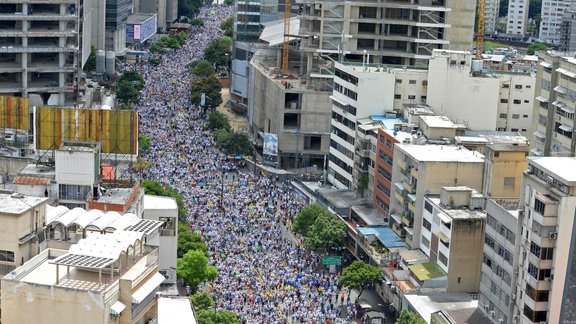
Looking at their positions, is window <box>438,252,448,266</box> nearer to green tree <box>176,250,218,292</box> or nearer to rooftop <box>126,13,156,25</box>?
green tree <box>176,250,218,292</box>

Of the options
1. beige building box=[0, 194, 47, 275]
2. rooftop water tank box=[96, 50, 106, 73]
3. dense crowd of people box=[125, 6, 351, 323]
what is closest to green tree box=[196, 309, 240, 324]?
dense crowd of people box=[125, 6, 351, 323]

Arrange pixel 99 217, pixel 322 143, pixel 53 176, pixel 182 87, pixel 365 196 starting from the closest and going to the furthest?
pixel 99 217, pixel 53 176, pixel 365 196, pixel 322 143, pixel 182 87

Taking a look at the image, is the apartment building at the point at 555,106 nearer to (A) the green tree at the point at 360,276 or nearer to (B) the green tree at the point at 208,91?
(A) the green tree at the point at 360,276

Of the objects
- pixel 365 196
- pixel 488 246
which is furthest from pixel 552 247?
pixel 365 196

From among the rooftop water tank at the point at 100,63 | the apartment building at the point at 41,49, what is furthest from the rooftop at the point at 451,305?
the rooftop water tank at the point at 100,63

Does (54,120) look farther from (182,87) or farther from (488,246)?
(182,87)
